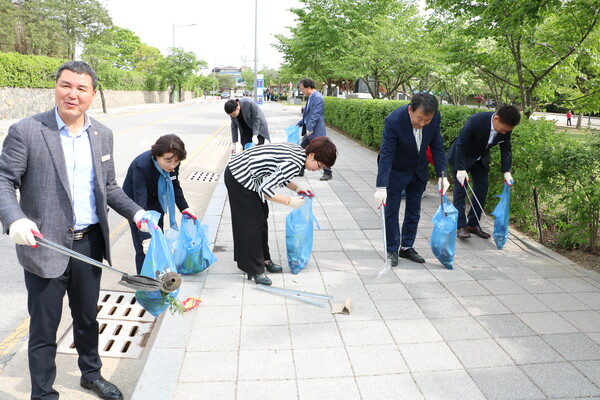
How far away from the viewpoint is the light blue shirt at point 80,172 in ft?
7.58

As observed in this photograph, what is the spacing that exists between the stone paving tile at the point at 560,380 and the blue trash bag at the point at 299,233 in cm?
207

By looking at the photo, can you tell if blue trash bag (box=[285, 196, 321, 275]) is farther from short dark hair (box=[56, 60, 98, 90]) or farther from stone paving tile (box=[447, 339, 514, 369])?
short dark hair (box=[56, 60, 98, 90])

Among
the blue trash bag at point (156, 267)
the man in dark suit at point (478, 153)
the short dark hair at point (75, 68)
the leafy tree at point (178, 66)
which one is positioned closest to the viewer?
the short dark hair at point (75, 68)

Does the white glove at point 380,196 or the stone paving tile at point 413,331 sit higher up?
the white glove at point 380,196

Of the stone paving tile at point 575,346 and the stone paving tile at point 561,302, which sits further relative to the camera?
the stone paving tile at point 561,302

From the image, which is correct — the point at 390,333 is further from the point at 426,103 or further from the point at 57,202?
the point at 57,202

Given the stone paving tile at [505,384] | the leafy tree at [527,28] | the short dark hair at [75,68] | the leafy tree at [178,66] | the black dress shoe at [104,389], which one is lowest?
the black dress shoe at [104,389]

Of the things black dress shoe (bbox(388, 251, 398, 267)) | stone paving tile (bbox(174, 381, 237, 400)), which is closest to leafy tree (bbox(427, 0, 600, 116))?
black dress shoe (bbox(388, 251, 398, 267))

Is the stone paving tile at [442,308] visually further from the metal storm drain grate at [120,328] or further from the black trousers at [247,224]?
the metal storm drain grate at [120,328]

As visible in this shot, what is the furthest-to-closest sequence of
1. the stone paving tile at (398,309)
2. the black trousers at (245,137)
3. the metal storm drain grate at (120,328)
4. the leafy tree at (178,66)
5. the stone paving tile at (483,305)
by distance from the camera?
1. the leafy tree at (178,66)
2. the black trousers at (245,137)
3. the stone paving tile at (483,305)
4. the stone paving tile at (398,309)
5. the metal storm drain grate at (120,328)

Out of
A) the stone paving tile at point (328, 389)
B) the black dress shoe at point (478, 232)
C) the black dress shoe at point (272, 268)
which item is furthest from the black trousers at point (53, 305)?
the black dress shoe at point (478, 232)

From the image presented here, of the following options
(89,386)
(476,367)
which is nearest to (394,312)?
(476,367)

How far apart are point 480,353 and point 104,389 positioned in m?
2.34

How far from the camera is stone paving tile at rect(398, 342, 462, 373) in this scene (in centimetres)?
297
